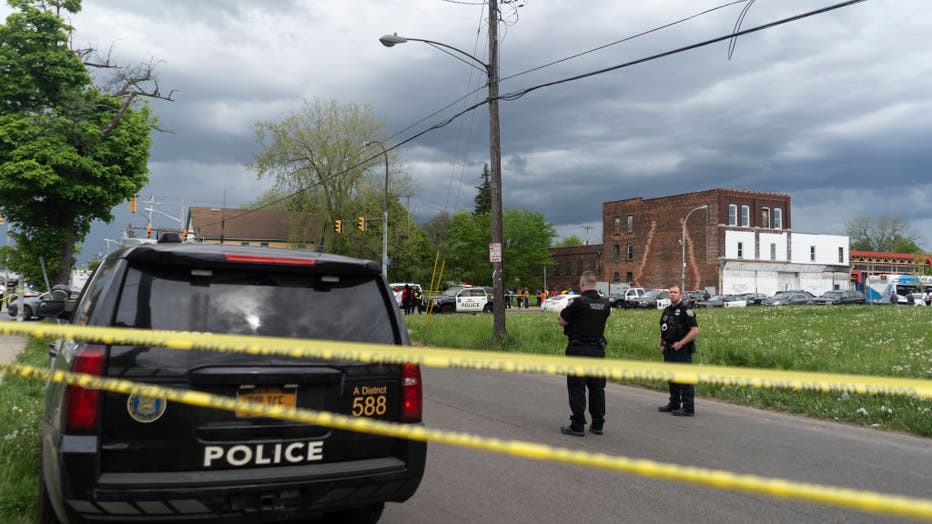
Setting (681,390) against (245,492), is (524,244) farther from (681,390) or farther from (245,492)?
(245,492)

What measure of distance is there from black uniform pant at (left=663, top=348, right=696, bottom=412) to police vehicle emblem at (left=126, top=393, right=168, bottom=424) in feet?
23.4

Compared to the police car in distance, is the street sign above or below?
above

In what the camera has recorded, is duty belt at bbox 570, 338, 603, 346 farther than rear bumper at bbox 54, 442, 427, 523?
Yes

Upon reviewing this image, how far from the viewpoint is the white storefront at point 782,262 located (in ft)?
213

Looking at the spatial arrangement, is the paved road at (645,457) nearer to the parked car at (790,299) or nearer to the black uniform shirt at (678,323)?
the black uniform shirt at (678,323)

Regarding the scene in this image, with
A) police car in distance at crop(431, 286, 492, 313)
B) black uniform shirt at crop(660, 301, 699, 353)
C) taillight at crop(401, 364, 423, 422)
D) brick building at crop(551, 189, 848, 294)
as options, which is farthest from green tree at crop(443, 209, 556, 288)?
taillight at crop(401, 364, 423, 422)

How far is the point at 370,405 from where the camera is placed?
3.59 m

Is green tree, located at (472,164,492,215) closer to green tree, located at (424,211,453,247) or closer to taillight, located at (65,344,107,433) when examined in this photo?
green tree, located at (424,211,453,247)

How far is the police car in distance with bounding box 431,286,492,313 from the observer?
131ft

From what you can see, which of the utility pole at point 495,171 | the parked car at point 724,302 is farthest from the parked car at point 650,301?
the utility pole at point 495,171

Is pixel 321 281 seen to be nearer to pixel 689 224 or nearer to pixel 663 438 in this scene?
pixel 663 438

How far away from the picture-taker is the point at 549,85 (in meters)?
15.7

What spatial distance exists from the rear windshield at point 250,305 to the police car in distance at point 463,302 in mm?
35862

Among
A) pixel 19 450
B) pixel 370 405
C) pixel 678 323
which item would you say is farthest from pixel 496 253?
pixel 370 405
